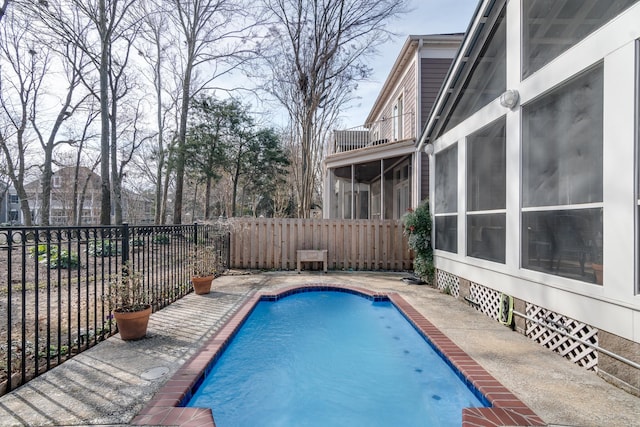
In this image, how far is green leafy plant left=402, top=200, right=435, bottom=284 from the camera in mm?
6602

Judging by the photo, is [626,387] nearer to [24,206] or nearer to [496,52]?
[496,52]

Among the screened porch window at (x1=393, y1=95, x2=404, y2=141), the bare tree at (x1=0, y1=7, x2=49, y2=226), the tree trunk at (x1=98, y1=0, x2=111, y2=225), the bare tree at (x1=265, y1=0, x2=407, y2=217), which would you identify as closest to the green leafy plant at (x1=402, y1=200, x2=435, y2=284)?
the screened porch window at (x1=393, y1=95, x2=404, y2=141)

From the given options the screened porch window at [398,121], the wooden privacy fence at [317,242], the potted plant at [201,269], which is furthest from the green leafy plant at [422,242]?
the screened porch window at [398,121]

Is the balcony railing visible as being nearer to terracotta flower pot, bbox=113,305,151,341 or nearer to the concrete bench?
the concrete bench

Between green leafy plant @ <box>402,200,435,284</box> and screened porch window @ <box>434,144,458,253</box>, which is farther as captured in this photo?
green leafy plant @ <box>402,200,435,284</box>

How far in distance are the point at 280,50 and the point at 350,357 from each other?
1201 cm

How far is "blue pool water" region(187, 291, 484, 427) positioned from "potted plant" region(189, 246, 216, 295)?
1.26 meters

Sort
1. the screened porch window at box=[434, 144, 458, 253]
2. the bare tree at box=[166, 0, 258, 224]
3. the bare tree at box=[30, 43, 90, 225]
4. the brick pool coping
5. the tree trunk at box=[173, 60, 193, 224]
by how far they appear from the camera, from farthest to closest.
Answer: the bare tree at box=[30, 43, 90, 225], the bare tree at box=[166, 0, 258, 224], the tree trunk at box=[173, 60, 193, 224], the screened porch window at box=[434, 144, 458, 253], the brick pool coping

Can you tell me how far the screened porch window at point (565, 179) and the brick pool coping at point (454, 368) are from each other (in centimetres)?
135

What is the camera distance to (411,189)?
370 inches

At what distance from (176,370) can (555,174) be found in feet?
13.7

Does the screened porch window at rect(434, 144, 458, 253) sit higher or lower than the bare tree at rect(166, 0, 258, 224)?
lower

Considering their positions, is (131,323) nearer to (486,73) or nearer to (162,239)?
(162,239)

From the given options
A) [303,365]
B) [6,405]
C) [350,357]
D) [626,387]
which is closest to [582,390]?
[626,387]
